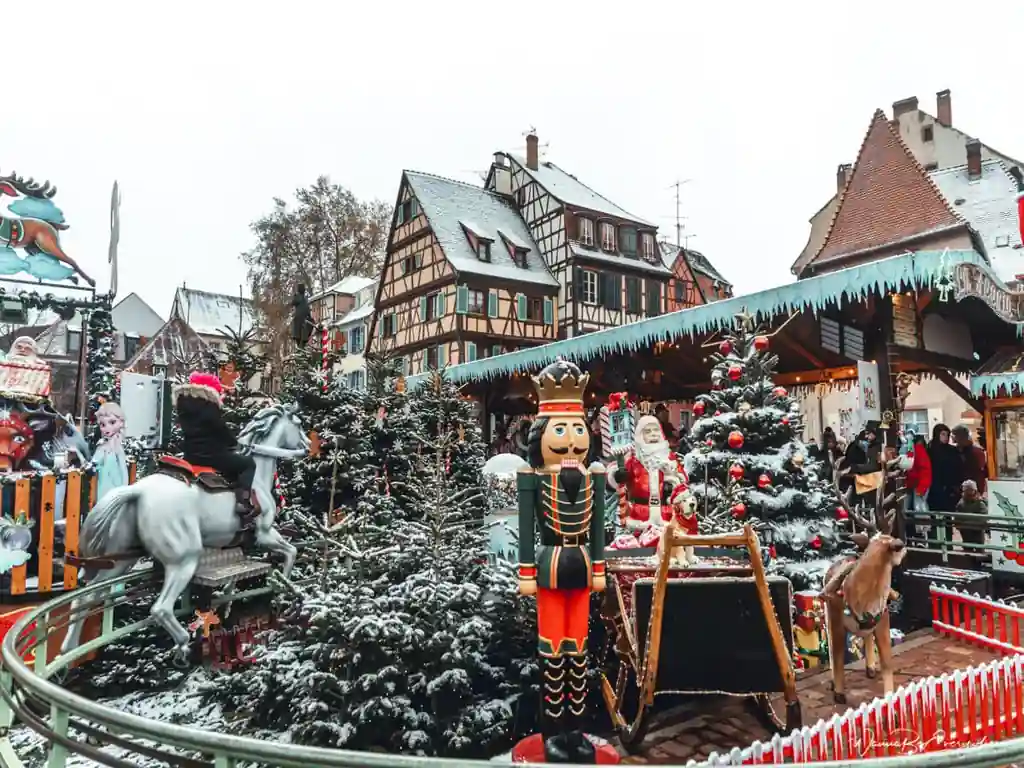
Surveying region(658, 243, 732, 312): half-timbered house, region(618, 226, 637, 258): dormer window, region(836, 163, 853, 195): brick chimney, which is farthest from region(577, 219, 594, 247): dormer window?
region(836, 163, 853, 195): brick chimney

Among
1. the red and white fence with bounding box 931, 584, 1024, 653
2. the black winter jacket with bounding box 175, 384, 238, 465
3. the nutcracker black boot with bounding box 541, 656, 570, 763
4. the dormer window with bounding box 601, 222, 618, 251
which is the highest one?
the dormer window with bounding box 601, 222, 618, 251

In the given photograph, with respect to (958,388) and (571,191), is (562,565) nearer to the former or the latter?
(958,388)

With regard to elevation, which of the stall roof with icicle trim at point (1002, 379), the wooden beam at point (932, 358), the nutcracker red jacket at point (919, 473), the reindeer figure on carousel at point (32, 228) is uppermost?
the reindeer figure on carousel at point (32, 228)

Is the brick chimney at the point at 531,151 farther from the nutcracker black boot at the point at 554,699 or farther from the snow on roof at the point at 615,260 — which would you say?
the nutcracker black boot at the point at 554,699

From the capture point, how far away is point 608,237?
30.4m

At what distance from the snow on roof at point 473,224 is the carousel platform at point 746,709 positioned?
72.9ft

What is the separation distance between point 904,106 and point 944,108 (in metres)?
1.64

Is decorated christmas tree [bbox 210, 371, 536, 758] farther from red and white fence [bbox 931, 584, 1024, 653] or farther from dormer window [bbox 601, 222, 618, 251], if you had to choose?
dormer window [bbox 601, 222, 618, 251]

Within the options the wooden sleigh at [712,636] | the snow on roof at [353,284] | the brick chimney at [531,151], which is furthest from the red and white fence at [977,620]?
the snow on roof at [353,284]

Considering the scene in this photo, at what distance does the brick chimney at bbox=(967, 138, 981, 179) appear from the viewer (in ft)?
77.5

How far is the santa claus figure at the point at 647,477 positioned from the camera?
243 inches

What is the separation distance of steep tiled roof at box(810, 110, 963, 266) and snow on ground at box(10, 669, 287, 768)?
2136 centimetres

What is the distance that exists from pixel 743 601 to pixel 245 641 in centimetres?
433

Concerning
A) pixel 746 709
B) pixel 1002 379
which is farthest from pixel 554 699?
pixel 1002 379
